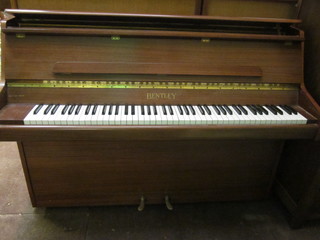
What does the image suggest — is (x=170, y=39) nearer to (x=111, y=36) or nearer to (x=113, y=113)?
(x=111, y=36)

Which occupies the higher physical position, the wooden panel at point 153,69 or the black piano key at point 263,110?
the wooden panel at point 153,69

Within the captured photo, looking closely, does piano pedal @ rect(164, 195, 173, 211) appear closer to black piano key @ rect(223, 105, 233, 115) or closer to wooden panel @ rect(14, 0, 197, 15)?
black piano key @ rect(223, 105, 233, 115)

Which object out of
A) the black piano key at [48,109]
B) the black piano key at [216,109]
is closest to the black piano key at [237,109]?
the black piano key at [216,109]

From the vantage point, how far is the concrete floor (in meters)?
1.58

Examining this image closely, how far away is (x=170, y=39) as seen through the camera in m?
1.37

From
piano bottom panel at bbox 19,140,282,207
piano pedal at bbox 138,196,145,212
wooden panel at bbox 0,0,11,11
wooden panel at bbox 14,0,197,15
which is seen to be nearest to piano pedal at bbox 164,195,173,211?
piano bottom panel at bbox 19,140,282,207

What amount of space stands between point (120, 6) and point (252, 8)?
2.95 ft

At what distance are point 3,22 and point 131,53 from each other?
680 mm

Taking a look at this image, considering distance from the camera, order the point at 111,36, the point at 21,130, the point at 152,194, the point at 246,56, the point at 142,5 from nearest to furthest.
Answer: the point at 21,130 < the point at 111,36 < the point at 246,56 < the point at 142,5 < the point at 152,194

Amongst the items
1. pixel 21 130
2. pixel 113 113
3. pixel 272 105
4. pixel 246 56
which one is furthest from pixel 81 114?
pixel 272 105

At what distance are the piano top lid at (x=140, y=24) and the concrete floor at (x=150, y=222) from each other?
4.13 feet

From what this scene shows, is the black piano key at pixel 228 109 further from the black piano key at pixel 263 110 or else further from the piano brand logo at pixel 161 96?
the piano brand logo at pixel 161 96

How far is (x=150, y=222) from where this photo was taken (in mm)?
1682

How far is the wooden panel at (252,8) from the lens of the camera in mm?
1558
